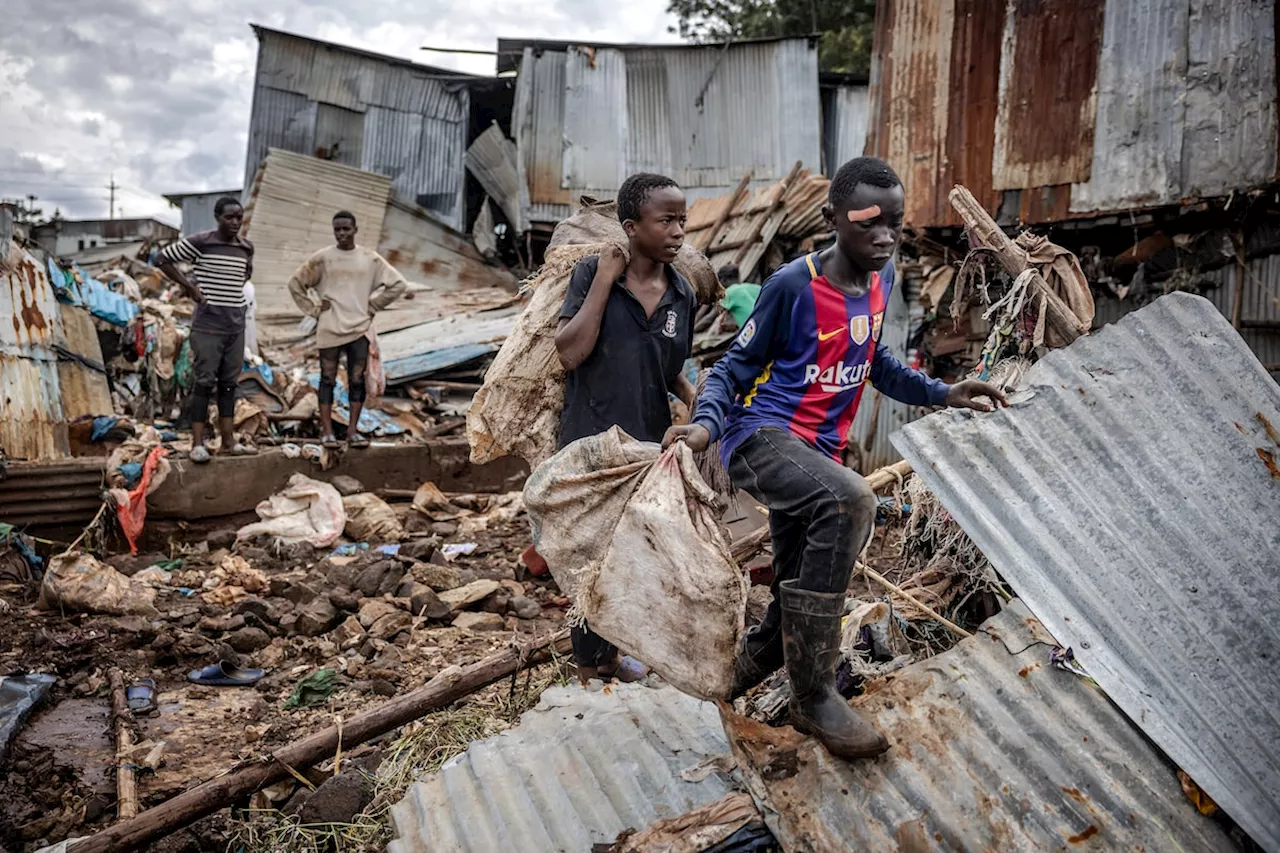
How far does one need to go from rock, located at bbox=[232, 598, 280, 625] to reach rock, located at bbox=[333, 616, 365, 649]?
1.27 feet

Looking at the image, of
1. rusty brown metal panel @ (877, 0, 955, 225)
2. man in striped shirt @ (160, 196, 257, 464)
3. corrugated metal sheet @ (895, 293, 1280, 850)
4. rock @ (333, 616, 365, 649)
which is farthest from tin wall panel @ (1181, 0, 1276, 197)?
man in striped shirt @ (160, 196, 257, 464)

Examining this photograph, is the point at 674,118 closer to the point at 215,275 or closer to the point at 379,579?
the point at 215,275

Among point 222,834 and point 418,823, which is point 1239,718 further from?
point 222,834

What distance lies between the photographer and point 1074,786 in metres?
2.01

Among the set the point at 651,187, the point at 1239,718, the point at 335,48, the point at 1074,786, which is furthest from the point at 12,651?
the point at 335,48

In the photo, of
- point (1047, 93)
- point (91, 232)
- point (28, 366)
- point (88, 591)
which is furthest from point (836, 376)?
point (91, 232)

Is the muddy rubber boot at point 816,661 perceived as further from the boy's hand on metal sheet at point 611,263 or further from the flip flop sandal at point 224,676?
the flip flop sandal at point 224,676

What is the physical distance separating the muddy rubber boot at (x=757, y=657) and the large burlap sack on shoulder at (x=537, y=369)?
50.3 inches

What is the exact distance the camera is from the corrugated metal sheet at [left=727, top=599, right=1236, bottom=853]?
6.40ft

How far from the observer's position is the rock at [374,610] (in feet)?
16.9

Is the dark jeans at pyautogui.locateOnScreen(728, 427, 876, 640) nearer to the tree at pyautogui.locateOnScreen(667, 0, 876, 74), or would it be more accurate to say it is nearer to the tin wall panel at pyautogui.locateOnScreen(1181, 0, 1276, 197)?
the tin wall panel at pyautogui.locateOnScreen(1181, 0, 1276, 197)

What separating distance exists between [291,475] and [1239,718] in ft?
22.2

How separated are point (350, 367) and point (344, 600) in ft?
9.38

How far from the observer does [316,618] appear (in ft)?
16.8
